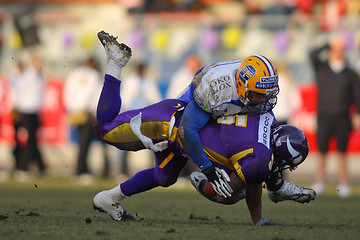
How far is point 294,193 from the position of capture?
6477 millimetres

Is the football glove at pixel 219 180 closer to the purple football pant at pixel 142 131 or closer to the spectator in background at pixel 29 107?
the purple football pant at pixel 142 131

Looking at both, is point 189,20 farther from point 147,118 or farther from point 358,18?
point 147,118

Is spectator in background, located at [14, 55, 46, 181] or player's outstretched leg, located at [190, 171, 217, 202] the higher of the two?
spectator in background, located at [14, 55, 46, 181]

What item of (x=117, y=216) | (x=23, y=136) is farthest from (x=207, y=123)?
(x=23, y=136)

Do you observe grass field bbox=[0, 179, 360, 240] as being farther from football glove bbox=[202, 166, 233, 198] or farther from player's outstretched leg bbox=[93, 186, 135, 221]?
football glove bbox=[202, 166, 233, 198]

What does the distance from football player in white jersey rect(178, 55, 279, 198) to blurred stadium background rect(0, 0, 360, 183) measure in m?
8.35

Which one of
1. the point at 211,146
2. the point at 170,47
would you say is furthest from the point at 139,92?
the point at 211,146

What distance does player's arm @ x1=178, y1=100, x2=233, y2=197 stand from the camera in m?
6.04

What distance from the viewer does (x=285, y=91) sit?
40.2ft

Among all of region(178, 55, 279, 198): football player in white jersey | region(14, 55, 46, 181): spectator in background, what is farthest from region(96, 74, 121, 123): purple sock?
region(14, 55, 46, 181): spectator in background

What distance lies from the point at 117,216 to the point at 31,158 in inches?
286

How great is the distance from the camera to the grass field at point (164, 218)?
565cm

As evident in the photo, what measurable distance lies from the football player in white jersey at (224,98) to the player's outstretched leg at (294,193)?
2.29 ft

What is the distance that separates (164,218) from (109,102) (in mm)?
1211
